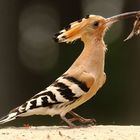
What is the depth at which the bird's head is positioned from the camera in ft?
34.7

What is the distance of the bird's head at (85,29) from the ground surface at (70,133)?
0.96m

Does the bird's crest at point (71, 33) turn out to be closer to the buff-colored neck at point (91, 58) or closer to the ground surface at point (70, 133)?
the buff-colored neck at point (91, 58)

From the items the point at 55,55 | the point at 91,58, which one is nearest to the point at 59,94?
the point at 91,58

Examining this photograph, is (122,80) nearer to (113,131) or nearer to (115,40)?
(115,40)

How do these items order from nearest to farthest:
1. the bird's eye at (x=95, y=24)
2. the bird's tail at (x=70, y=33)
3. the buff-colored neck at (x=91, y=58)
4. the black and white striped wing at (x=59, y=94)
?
the black and white striped wing at (x=59, y=94)
the buff-colored neck at (x=91, y=58)
the bird's tail at (x=70, y=33)
the bird's eye at (x=95, y=24)

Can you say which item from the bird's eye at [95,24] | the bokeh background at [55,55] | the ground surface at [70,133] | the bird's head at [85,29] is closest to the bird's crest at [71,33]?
the bird's head at [85,29]

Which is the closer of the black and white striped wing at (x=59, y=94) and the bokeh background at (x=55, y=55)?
the black and white striped wing at (x=59, y=94)

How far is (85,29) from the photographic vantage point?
35.1 feet

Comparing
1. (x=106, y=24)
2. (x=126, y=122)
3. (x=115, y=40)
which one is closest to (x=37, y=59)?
(x=115, y=40)

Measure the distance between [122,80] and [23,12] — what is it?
5.39 m

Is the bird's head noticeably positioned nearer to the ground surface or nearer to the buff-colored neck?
the buff-colored neck

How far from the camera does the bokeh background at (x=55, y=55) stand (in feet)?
76.7

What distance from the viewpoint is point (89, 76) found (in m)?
10.4

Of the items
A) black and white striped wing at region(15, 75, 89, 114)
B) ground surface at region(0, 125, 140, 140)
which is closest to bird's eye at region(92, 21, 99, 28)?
black and white striped wing at region(15, 75, 89, 114)
